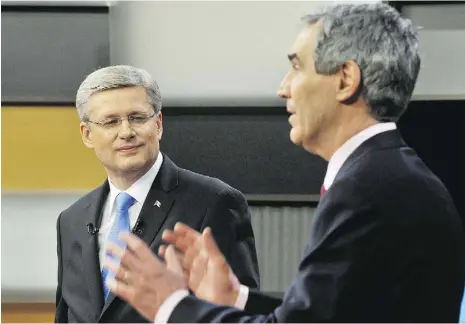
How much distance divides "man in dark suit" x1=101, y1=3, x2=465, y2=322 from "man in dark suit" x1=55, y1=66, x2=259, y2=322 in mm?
547

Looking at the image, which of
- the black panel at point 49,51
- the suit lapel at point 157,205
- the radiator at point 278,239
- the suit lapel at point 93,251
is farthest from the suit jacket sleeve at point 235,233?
the black panel at point 49,51

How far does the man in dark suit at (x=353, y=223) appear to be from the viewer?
1216 mm

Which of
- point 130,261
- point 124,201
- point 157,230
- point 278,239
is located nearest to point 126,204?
point 124,201

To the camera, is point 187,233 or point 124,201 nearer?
point 187,233

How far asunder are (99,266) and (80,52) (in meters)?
2.06

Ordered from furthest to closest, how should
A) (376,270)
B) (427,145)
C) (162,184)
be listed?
(427,145), (162,184), (376,270)

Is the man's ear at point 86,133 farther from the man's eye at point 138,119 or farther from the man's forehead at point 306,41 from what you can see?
the man's forehead at point 306,41

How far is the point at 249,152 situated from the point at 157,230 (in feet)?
6.24

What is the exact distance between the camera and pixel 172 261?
4.67 feet

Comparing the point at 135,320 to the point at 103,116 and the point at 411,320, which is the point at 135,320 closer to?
the point at 103,116

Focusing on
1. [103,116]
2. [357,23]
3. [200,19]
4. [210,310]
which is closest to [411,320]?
[210,310]

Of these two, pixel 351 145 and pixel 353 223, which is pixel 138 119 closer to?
pixel 351 145

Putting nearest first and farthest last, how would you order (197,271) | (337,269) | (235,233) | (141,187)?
(337,269) < (197,271) < (235,233) < (141,187)

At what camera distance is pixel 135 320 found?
74.6 inches
